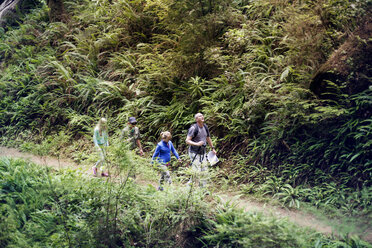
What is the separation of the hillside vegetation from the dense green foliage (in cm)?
173

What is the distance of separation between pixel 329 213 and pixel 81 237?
148 inches

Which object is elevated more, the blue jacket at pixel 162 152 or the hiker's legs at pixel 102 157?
the hiker's legs at pixel 102 157

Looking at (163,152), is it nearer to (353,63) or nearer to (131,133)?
(131,133)

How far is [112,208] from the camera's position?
16.8ft

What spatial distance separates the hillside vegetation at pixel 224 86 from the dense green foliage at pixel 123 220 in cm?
173

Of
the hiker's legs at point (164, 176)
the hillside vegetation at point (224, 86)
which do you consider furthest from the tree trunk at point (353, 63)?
the hiker's legs at point (164, 176)

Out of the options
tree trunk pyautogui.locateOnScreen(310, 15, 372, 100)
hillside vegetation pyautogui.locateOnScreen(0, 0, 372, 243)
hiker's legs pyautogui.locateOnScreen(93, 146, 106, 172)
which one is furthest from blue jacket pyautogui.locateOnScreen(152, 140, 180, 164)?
tree trunk pyautogui.locateOnScreen(310, 15, 372, 100)

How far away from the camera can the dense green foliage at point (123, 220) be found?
4.83 m

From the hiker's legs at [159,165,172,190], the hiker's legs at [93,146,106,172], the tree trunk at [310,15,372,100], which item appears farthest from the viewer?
the tree trunk at [310,15,372,100]

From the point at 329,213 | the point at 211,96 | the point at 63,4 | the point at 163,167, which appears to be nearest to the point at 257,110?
the point at 211,96

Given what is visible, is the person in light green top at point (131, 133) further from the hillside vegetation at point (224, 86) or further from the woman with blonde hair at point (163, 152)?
the hillside vegetation at point (224, 86)

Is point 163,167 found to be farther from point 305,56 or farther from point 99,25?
point 99,25

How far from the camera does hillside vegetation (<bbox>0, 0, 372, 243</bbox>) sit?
6488 millimetres

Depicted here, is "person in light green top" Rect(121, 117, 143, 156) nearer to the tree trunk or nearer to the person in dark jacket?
the person in dark jacket
